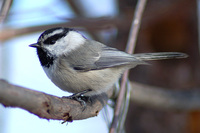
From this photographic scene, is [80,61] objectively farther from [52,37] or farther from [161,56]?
[161,56]

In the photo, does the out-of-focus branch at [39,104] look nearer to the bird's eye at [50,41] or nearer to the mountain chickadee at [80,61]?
the mountain chickadee at [80,61]

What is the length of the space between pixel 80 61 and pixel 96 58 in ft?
0.38

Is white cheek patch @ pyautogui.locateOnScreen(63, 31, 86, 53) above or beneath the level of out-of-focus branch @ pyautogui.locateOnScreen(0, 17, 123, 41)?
beneath

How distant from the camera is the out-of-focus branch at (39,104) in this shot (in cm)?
69

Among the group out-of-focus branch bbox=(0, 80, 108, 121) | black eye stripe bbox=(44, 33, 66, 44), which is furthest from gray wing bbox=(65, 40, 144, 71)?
out-of-focus branch bbox=(0, 80, 108, 121)

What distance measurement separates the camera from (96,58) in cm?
173

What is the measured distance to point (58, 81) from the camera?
1.56m

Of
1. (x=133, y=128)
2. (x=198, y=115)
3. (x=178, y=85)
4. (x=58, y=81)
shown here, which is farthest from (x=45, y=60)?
(x=198, y=115)

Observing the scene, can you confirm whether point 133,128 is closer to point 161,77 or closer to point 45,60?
point 161,77

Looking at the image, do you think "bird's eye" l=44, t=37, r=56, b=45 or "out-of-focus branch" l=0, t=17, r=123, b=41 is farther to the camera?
"out-of-focus branch" l=0, t=17, r=123, b=41

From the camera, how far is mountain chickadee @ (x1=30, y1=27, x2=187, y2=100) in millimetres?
1570

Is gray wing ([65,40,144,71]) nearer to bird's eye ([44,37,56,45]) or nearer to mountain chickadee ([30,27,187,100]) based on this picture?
mountain chickadee ([30,27,187,100])

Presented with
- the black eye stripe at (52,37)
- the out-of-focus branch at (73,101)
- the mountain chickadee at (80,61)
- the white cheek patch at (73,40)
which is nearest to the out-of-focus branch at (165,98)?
the out-of-focus branch at (73,101)

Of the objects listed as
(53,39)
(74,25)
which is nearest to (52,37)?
(53,39)
